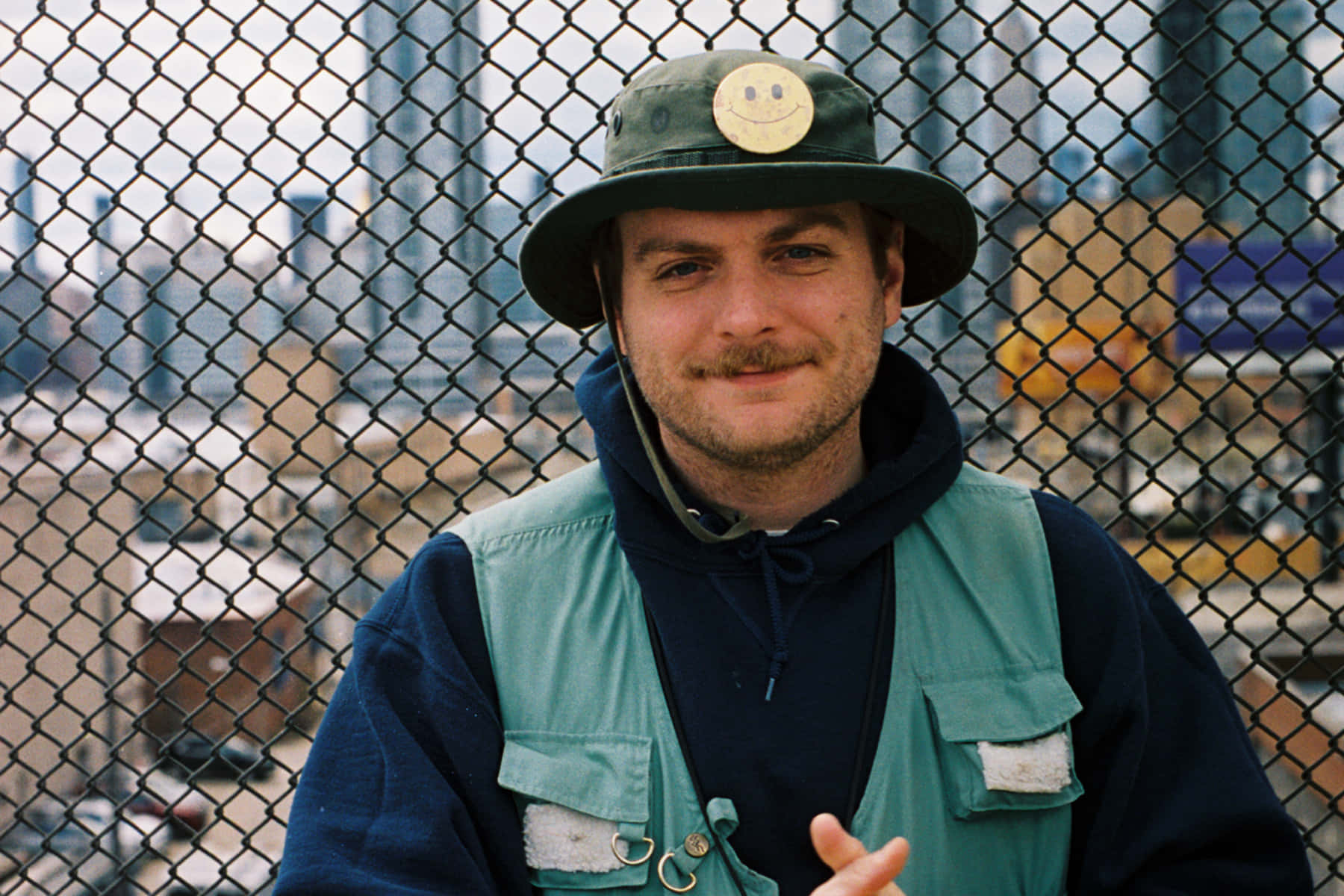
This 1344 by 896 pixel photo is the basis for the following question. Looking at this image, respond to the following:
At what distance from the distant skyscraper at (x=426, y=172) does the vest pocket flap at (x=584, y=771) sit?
145 centimetres

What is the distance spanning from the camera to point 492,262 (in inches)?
110

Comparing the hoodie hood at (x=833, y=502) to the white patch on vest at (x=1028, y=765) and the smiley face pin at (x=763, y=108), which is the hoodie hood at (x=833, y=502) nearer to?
the white patch on vest at (x=1028, y=765)

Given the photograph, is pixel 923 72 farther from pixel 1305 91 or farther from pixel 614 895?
pixel 614 895

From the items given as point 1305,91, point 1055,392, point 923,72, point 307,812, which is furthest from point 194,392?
point 1055,392

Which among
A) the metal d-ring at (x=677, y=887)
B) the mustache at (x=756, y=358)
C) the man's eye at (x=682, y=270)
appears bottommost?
the metal d-ring at (x=677, y=887)

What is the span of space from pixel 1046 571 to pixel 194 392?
7.76ft

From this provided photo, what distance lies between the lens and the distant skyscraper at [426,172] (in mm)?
2783

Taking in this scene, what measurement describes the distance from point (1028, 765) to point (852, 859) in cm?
44

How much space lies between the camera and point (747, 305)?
5.74ft

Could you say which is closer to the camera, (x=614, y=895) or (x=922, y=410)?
(x=614, y=895)

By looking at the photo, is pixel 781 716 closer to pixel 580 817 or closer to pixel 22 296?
pixel 580 817

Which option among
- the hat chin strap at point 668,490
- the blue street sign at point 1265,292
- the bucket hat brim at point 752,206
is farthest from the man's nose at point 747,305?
the blue street sign at point 1265,292

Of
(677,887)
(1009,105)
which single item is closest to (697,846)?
(677,887)

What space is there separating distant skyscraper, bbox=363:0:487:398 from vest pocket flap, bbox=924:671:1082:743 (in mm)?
1686
